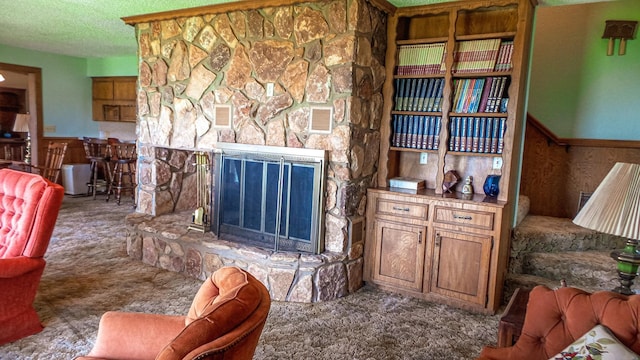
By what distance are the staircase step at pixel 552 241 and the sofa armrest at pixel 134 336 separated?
294 cm

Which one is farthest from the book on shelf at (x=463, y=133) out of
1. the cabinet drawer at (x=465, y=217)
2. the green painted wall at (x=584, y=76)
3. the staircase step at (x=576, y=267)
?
the green painted wall at (x=584, y=76)

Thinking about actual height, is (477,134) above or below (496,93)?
below

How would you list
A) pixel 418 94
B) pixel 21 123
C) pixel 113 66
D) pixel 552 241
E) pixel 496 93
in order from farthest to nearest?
pixel 113 66
pixel 21 123
pixel 552 241
pixel 418 94
pixel 496 93

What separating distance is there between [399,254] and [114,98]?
6.39 meters

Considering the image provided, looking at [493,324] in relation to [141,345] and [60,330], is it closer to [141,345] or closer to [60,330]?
[141,345]

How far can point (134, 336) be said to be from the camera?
5.49ft

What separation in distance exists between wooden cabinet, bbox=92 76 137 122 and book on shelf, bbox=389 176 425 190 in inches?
218

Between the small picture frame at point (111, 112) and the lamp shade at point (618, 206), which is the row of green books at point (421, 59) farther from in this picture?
the small picture frame at point (111, 112)

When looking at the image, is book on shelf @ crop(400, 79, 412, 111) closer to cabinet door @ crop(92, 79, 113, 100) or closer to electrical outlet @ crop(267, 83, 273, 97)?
electrical outlet @ crop(267, 83, 273, 97)

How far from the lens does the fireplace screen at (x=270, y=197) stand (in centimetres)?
336

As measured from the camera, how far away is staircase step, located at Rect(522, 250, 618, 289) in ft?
10.9

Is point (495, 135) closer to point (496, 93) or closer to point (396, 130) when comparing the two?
point (496, 93)

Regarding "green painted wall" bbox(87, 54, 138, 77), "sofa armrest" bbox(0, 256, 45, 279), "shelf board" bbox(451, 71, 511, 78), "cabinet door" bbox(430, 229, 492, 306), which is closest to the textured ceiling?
"green painted wall" bbox(87, 54, 138, 77)

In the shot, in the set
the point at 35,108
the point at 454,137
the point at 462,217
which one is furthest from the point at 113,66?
the point at 462,217
